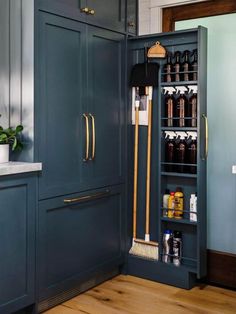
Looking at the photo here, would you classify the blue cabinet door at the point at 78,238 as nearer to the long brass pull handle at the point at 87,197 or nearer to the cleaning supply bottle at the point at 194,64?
the long brass pull handle at the point at 87,197

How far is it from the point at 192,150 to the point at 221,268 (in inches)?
38.5

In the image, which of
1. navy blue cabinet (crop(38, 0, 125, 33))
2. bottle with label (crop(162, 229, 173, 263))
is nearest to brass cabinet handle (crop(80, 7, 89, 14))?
navy blue cabinet (crop(38, 0, 125, 33))

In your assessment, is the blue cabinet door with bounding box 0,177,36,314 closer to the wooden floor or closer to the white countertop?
the white countertop

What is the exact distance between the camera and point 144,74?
3.57 m

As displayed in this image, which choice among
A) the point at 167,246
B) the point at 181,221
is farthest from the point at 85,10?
the point at 167,246

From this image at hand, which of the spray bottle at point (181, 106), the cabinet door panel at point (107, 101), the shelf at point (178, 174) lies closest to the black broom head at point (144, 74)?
the cabinet door panel at point (107, 101)

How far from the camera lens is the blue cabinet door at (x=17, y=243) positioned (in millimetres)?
2629

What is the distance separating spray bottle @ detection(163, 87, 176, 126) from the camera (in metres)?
3.44

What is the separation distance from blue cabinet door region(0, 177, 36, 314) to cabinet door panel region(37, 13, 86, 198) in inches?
6.8

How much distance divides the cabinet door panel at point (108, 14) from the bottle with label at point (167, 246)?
1.66 meters

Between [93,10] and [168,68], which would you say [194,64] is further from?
[93,10]

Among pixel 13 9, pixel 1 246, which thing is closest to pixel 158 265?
pixel 1 246

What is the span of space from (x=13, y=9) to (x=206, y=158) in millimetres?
1746

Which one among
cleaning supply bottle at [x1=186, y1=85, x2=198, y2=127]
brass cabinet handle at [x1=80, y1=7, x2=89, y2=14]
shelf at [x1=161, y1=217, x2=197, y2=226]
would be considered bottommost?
shelf at [x1=161, y1=217, x2=197, y2=226]
